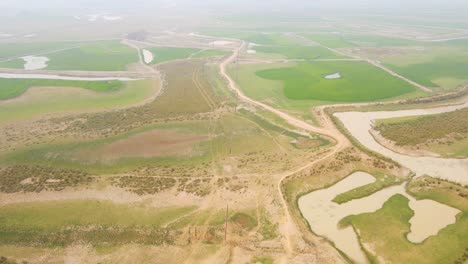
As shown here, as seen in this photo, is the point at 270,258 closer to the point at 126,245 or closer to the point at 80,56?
the point at 126,245

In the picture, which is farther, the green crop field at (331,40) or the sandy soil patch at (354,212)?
the green crop field at (331,40)

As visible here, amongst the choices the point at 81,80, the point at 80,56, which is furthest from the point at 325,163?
the point at 80,56

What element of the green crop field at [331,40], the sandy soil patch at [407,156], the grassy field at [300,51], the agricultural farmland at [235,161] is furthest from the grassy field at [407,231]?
the green crop field at [331,40]

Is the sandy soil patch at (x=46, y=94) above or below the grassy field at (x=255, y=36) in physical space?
below

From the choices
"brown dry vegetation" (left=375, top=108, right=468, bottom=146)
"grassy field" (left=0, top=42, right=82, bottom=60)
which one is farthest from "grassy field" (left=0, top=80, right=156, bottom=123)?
"brown dry vegetation" (left=375, top=108, right=468, bottom=146)

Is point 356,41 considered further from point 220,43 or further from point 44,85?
point 44,85

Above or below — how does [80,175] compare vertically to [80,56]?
below

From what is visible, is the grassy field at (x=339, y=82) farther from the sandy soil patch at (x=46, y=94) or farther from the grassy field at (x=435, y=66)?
the sandy soil patch at (x=46, y=94)
